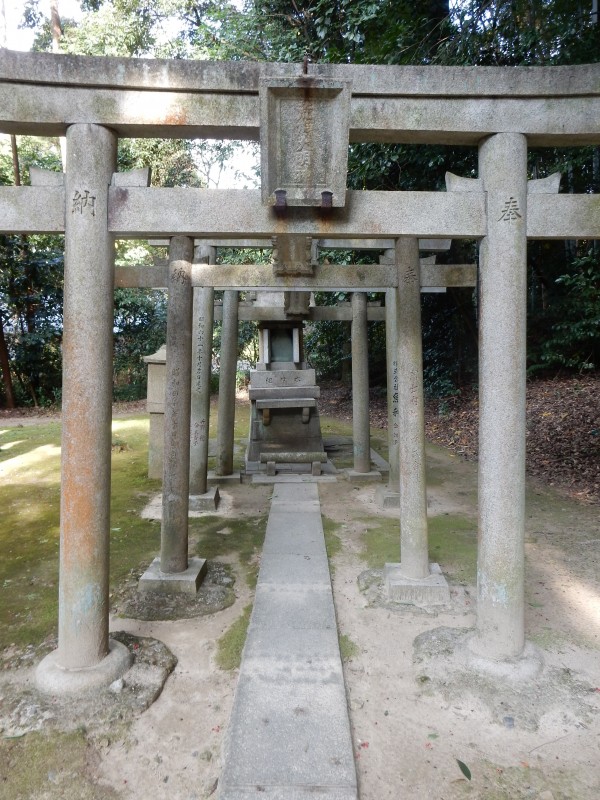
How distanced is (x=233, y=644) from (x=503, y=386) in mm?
2593

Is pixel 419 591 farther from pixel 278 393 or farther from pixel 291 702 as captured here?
pixel 278 393

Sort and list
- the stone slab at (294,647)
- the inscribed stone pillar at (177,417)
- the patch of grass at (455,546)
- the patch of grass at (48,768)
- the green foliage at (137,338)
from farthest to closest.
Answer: the green foliage at (137,338) < the patch of grass at (455,546) < the inscribed stone pillar at (177,417) < the stone slab at (294,647) < the patch of grass at (48,768)

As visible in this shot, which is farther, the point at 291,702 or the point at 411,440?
the point at 411,440

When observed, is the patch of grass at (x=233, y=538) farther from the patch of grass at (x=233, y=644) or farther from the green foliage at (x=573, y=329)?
the green foliage at (x=573, y=329)

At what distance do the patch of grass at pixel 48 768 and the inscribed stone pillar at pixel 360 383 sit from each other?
6.49 metres

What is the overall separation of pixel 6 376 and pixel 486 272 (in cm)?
1725

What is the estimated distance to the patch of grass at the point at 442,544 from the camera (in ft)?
16.9

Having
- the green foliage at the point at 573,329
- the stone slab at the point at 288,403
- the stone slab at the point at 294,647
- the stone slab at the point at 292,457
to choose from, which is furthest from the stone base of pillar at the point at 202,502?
the green foliage at the point at 573,329

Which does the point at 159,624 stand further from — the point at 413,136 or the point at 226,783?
the point at 413,136

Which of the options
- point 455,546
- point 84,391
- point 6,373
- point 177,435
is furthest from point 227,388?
point 6,373

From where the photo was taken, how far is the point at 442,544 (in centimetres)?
577

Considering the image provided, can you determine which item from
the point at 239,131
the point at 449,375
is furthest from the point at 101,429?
the point at 449,375

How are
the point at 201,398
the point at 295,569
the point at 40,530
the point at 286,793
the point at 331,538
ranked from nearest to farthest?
the point at 286,793 → the point at 295,569 → the point at 331,538 → the point at 40,530 → the point at 201,398

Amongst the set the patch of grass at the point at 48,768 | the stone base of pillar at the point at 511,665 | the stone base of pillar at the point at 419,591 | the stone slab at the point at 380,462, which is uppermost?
the stone slab at the point at 380,462
